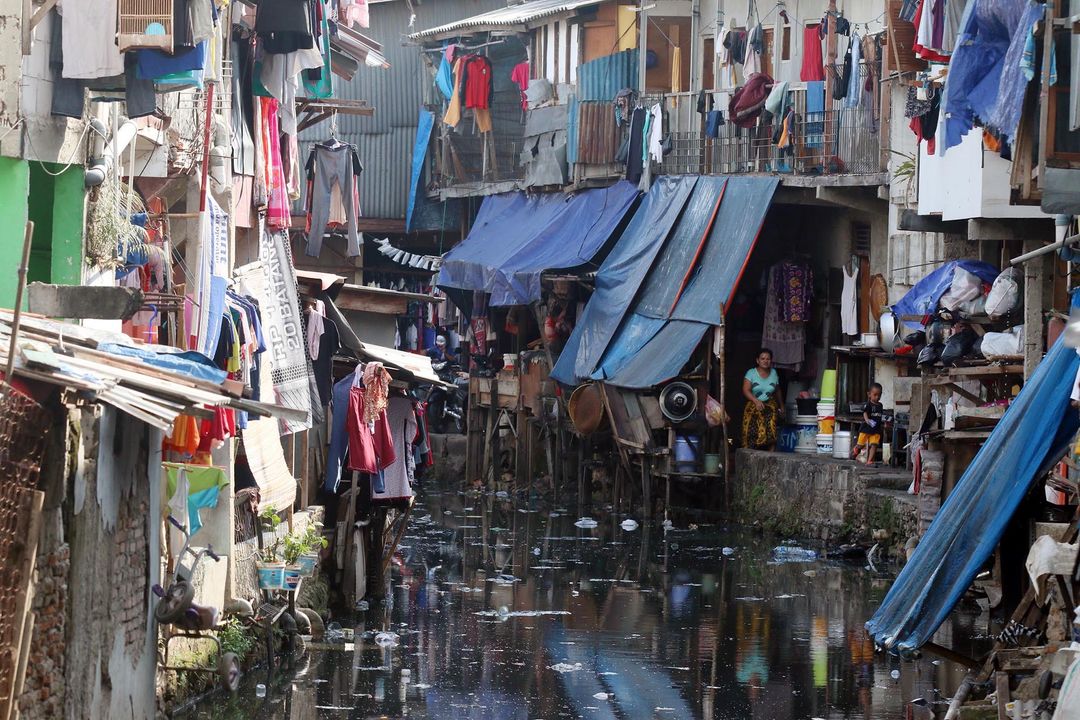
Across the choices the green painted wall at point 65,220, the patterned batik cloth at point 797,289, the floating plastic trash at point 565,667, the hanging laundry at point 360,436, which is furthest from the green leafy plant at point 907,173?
the green painted wall at point 65,220

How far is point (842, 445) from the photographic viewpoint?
22281 mm

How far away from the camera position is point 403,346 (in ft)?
108

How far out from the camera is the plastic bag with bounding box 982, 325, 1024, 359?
16.2 meters

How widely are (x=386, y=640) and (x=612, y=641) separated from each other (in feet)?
6.42

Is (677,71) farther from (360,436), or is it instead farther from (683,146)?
(360,436)

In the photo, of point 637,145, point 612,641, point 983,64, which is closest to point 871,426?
point 637,145

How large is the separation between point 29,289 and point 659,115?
17309 millimetres

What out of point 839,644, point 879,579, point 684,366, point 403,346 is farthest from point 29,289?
point 403,346

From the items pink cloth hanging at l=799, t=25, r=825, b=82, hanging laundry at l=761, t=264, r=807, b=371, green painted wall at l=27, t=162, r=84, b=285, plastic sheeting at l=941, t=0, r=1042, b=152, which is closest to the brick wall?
green painted wall at l=27, t=162, r=84, b=285

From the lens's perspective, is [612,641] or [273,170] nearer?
[612,641]

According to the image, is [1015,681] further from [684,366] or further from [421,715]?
[684,366]

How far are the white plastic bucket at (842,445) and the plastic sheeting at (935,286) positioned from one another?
9.20 feet

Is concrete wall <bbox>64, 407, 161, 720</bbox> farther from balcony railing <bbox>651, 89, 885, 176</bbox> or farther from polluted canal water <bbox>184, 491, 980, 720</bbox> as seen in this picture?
balcony railing <bbox>651, 89, 885, 176</bbox>

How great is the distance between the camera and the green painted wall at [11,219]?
980cm
